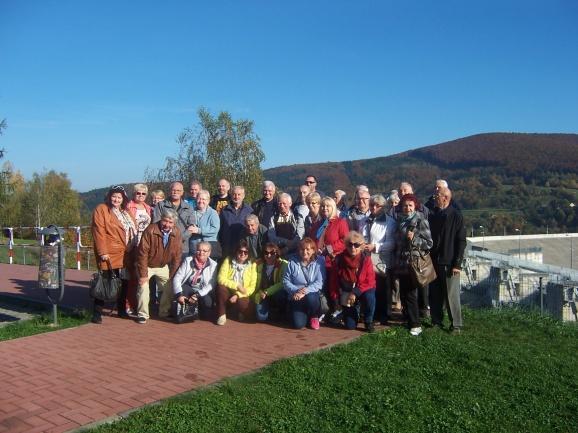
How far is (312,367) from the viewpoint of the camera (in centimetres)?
516

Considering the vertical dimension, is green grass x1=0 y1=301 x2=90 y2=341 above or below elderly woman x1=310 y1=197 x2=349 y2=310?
below

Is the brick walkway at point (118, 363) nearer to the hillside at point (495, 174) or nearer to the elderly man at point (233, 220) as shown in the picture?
the elderly man at point (233, 220)

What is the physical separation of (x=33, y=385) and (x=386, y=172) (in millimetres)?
39839

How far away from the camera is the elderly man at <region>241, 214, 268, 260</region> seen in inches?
287

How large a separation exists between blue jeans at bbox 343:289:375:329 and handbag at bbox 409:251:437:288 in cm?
57

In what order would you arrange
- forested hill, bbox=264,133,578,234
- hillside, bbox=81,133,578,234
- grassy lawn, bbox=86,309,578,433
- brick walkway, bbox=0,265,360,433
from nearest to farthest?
grassy lawn, bbox=86,309,578,433 → brick walkway, bbox=0,265,360,433 → hillside, bbox=81,133,578,234 → forested hill, bbox=264,133,578,234

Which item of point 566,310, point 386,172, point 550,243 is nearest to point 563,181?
point 386,172

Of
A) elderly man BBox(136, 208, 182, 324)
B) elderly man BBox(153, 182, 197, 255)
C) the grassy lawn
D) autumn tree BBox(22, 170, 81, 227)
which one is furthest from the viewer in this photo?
autumn tree BBox(22, 170, 81, 227)

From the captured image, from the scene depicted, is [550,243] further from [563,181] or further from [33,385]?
[33,385]

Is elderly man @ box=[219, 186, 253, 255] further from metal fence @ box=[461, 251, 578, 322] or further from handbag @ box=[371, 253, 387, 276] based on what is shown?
metal fence @ box=[461, 251, 578, 322]

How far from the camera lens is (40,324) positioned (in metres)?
7.09

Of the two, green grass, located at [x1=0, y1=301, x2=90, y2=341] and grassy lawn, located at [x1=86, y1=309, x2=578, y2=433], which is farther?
green grass, located at [x1=0, y1=301, x2=90, y2=341]

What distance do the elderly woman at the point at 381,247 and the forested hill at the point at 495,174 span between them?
83.6ft

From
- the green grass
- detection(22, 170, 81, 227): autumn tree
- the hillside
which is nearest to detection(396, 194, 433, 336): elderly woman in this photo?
the green grass
